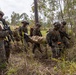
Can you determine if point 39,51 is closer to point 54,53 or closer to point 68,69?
point 54,53

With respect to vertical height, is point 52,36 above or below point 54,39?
above

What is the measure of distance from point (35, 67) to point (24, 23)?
14.8ft

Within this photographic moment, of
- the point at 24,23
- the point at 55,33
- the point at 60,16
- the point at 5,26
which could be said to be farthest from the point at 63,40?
the point at 60,16

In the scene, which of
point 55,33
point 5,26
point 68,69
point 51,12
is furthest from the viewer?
point 51,12

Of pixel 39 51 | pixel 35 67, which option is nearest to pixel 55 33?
pixel 39 51

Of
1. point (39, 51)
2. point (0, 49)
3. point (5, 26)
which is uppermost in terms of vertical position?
point (5, 26)

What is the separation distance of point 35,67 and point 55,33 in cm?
269

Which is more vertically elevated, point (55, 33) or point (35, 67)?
point (55, 33)

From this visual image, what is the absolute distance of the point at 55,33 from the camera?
26.8 feet

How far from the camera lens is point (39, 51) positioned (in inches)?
389

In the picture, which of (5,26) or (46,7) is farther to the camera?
(46,7)

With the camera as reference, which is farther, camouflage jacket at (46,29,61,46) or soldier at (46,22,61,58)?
camouflage jacket at (46,29,61,46)

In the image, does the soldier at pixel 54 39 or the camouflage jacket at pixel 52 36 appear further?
the camouflage jacket at pixel 52 36

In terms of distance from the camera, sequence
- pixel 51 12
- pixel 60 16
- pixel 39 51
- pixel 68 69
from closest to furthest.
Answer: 1. pixel 68 69
2. pixel 39 51
3. pixel 60 16
4. pixel 51 12
